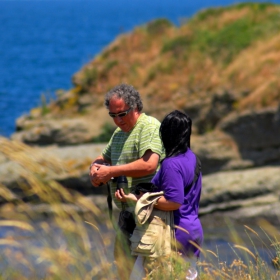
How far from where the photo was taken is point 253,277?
4.10 m

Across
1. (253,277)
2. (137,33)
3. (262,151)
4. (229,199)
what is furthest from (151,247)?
(137,33)

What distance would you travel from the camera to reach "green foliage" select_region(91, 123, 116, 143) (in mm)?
13445

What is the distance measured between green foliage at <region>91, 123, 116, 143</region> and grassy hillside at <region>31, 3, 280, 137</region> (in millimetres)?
851

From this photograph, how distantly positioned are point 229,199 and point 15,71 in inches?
1326

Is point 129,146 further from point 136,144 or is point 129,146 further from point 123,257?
point 123,257

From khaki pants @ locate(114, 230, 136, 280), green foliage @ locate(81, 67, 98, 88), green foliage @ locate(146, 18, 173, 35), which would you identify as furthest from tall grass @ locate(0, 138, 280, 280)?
green foliage @ locate(146, 18, 173, 35)

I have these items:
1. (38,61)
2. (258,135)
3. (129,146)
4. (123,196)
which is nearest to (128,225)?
(123,196)

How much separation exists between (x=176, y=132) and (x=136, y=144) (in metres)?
0.43

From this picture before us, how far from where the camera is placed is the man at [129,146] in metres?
4.74

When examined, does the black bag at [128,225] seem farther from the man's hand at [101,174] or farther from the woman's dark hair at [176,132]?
the woman's dark hair at [176,132]

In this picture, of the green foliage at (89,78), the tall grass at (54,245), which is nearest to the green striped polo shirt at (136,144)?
the tall grass at (54,245)

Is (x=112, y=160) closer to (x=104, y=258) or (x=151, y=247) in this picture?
(x=151, y=247)

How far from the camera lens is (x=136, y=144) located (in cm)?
486

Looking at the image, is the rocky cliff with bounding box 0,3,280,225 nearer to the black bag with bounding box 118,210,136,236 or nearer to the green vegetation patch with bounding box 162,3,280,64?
the green vegetation patch with bounding box 162,3,280,64
